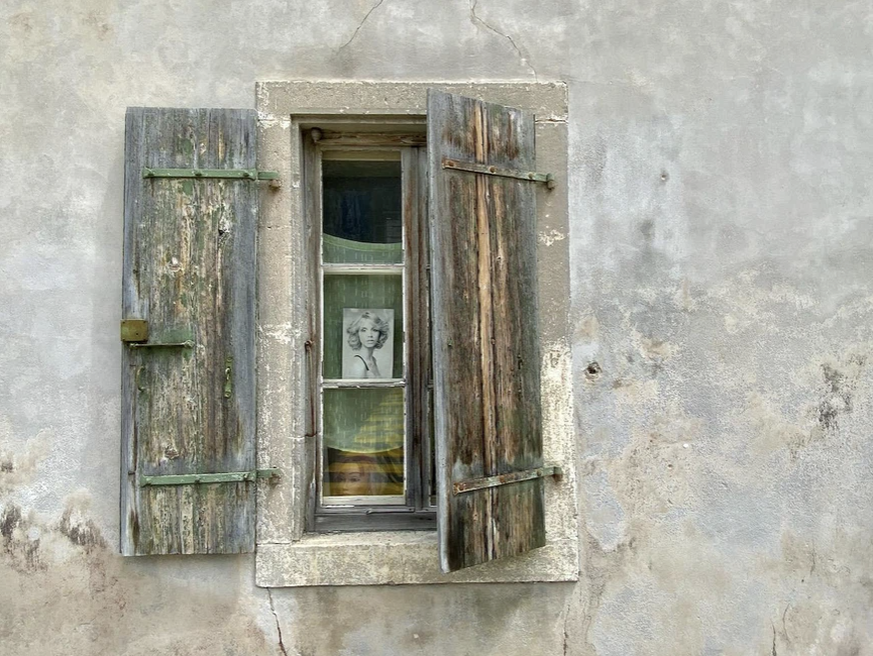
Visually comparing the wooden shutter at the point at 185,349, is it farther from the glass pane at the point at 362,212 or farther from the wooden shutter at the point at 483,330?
the wooden shutter at the point at 483,330

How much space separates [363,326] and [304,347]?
0.26 meters

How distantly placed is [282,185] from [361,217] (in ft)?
1.19

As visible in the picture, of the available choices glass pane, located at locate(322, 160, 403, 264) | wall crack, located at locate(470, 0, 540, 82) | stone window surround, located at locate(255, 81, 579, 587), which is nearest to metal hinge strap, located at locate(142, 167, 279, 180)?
stone window surround, located at locate(255, 81, 579, 587)

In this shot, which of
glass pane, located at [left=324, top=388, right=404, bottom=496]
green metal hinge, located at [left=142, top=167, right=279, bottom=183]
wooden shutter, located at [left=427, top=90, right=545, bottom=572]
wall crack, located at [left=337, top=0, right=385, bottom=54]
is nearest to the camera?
wooden shutter, located at [left=427, top=90, right=545, bottom=572]

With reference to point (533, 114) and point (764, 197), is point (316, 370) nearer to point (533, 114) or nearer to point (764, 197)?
point (533, 114)

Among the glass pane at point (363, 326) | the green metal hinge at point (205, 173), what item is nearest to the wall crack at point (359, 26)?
the green metal hinge at point (205, 173)

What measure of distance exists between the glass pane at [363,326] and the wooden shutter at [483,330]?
1.52 feet

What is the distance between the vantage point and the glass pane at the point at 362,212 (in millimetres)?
3016

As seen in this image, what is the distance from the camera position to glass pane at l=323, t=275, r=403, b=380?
2996 millimetres

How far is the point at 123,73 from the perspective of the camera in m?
2.83

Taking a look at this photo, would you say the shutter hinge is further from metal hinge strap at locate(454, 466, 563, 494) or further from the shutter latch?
metal hinge strap at locate(454, 466, 563, 494)

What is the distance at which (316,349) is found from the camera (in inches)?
116

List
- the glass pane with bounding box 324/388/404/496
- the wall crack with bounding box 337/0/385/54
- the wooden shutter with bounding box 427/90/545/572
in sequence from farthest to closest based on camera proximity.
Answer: the glass pane with bounding box 324/388/404/496, the wall crack with bounding box 337/0/385/54, the wooden shutter with bounding box 427/90/545/572

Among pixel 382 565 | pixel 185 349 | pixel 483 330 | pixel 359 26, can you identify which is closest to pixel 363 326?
pixel 483 330
